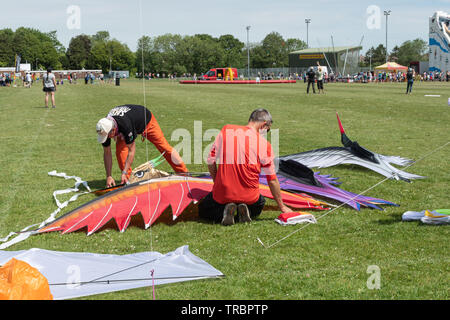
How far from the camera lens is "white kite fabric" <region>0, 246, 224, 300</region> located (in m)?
3.86

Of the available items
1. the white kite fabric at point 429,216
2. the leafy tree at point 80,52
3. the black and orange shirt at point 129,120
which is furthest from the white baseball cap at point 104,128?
the leafy tree at point 80,52

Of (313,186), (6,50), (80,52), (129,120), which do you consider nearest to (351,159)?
(313,186)

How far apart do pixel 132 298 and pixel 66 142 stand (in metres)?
9.75

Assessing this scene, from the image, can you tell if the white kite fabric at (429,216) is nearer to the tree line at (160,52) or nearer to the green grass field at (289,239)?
the green grass field at (289,239)

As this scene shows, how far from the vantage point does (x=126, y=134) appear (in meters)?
6.86

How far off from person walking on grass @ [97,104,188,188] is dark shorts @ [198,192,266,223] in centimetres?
137

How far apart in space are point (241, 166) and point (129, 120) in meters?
2.35

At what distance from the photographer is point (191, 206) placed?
243 inches

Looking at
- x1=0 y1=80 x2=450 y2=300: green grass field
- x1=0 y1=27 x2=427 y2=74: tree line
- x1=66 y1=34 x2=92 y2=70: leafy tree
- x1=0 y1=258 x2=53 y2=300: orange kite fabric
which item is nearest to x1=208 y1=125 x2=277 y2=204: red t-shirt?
x1=0 y1=80 x2=450 y2=300: green grass field

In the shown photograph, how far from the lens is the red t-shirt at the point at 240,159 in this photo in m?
5.42

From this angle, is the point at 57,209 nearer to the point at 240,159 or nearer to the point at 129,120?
the point at 129,120

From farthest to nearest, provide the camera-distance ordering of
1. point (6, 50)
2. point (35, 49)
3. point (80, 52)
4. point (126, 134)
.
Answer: point (6, 50)
point (35, 49)
point (80, 52)
point (126, 134)

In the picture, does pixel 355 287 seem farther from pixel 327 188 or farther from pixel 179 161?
pixel 179 161

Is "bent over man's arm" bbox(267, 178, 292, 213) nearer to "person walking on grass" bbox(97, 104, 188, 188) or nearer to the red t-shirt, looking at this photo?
the red t-shirt
